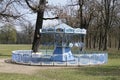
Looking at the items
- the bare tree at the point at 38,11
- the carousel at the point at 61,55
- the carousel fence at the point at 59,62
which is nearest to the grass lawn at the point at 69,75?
the carousel fence at the point at 59,62

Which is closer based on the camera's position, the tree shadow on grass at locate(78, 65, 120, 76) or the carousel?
the tree shadow on grass at locate(78, 65, 120, 76)

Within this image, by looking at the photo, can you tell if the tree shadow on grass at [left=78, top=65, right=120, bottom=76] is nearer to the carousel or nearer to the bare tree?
the carousel

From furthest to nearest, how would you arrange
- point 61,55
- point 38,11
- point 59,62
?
point 38,11 → point 61,55 → point 59,62

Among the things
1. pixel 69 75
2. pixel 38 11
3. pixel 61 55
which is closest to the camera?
A: pixel 69 75

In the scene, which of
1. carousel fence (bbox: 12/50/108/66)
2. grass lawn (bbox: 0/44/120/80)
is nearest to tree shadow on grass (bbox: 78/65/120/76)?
grass lawn (bbox: 0/44/120/80)

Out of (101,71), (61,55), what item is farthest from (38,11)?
(101,71)

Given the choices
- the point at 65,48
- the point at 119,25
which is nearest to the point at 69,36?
the point at 65,48

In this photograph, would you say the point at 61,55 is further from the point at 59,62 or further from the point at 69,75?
the point at 69,75

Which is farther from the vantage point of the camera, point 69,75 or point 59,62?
point 59,62

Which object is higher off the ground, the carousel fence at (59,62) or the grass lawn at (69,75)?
the grass lawn at (69,75)

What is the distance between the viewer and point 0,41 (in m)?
145

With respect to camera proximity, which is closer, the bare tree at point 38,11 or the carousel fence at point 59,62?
the carousel fence at point 59,62

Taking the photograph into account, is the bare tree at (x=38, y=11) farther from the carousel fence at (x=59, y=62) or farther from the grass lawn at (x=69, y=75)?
the grass lawn at (x=69, y=75)

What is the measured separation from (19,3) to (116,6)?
117ft
